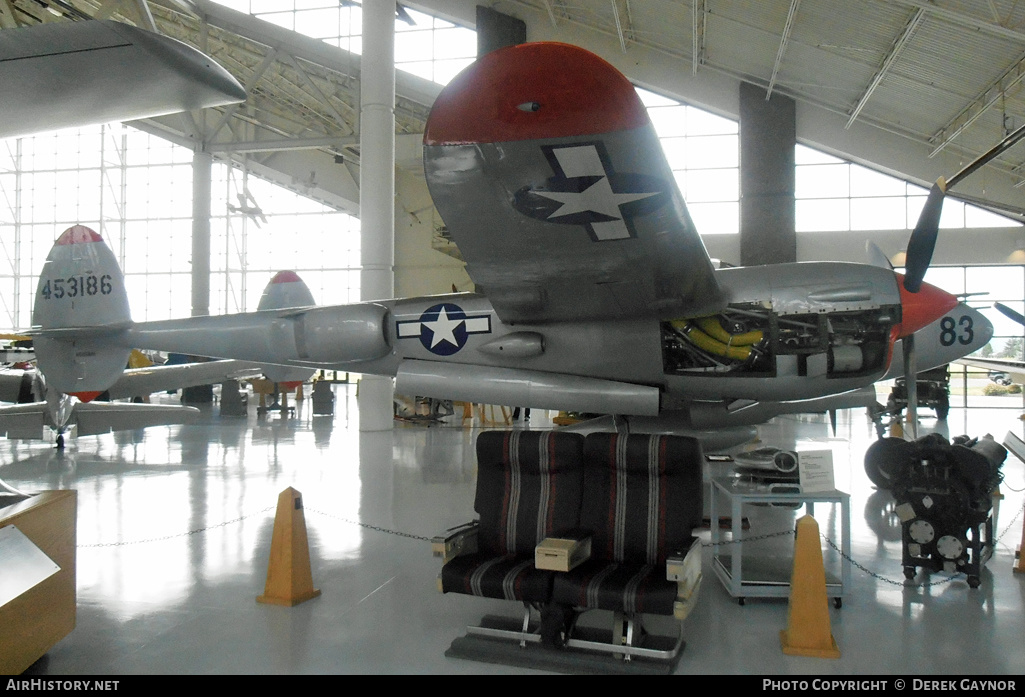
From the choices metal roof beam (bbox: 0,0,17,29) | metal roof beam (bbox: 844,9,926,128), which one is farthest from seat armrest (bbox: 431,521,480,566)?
metal roof beam (bbox: 844,9,926,128)

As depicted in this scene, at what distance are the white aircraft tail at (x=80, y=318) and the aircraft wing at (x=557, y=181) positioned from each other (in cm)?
603

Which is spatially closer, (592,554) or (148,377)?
(592,554)

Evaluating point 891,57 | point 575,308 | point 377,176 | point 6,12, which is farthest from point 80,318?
point 891,57

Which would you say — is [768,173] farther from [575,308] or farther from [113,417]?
[113,417]

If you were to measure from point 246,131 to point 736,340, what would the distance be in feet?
79.0

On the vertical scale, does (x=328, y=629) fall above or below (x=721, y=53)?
below

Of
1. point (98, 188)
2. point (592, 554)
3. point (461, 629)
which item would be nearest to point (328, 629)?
point (461, 629)

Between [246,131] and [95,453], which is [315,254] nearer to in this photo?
[246,131]

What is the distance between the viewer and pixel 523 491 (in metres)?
3.54

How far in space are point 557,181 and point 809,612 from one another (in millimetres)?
2372

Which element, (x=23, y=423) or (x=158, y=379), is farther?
(x=158, y=379)

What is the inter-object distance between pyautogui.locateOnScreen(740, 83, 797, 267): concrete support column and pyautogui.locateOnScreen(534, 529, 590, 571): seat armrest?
16.0 metres

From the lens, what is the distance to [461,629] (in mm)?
3434

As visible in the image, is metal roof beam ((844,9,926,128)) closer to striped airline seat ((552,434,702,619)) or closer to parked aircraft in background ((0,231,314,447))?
parked aircraft in background ((0,231,314,447))
